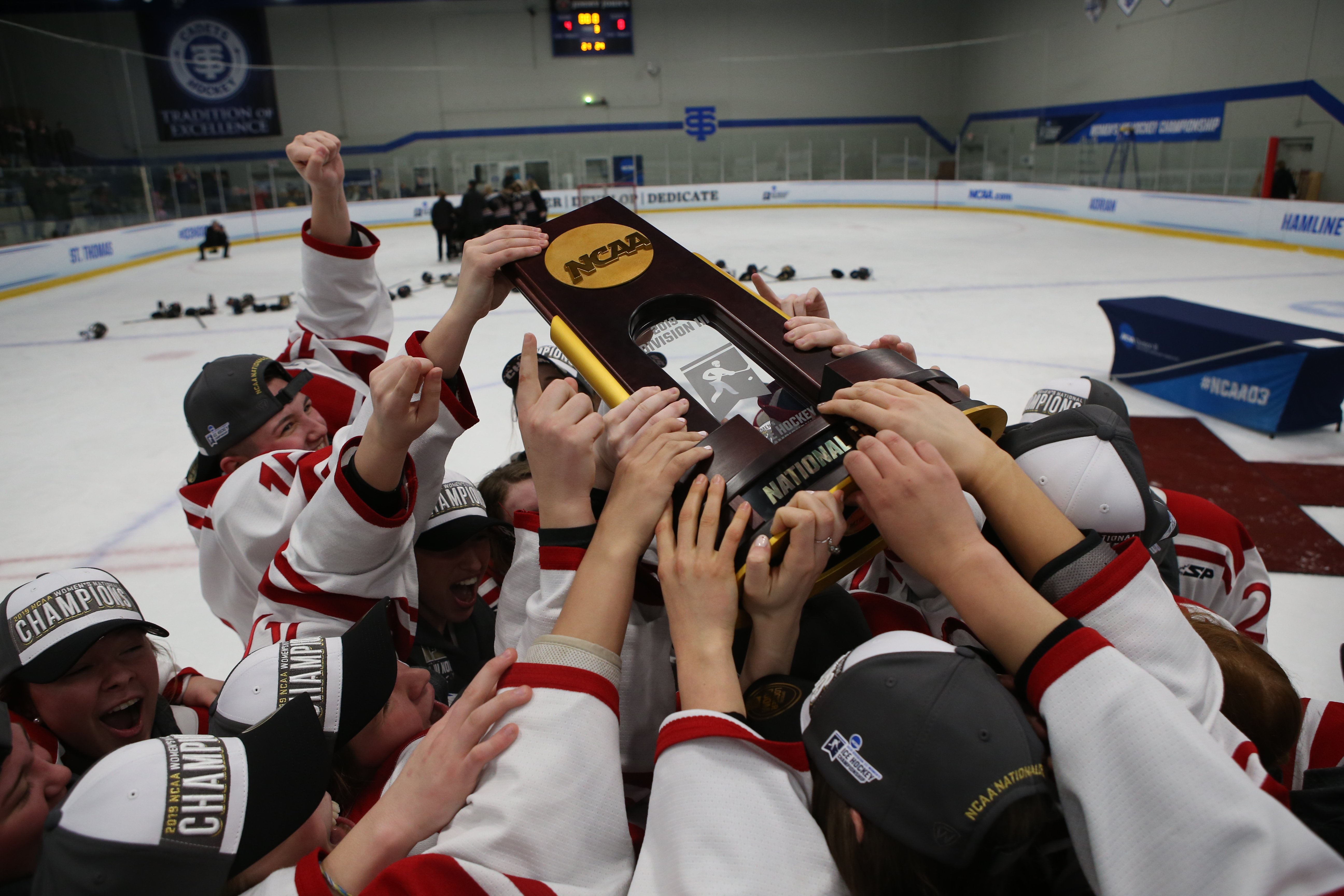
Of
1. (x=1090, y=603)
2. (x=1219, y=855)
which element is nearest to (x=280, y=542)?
(x=1090, y=603)

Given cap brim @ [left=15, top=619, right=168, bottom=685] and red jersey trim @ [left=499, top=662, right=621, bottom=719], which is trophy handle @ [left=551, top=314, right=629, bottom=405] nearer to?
red jersey trim @ [left=499, top=662, right=621, bottom=719]

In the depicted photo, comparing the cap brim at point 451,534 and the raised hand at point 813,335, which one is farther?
the cap brim at point 451,534

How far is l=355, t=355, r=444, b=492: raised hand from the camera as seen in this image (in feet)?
3.41

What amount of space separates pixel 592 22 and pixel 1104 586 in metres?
18.8

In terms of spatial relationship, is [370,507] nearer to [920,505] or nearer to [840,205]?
[920,505]

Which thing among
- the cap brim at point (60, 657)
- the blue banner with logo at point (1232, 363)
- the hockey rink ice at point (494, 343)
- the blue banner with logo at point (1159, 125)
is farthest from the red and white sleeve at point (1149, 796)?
the blue banner with logo at point (1159, 125)

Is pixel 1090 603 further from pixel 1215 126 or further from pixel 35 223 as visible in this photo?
pixel 1215 126

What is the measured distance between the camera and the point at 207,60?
18953 millimetres

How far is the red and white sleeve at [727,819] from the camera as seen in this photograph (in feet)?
2.14

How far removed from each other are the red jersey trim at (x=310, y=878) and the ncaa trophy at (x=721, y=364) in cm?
49

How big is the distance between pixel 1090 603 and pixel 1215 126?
16680 mm

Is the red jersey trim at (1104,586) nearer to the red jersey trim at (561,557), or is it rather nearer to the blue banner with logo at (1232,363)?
the red jersey trim at (561,557)

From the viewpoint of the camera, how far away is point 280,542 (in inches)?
54.9

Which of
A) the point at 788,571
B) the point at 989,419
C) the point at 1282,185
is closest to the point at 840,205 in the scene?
the point at 1282,185
